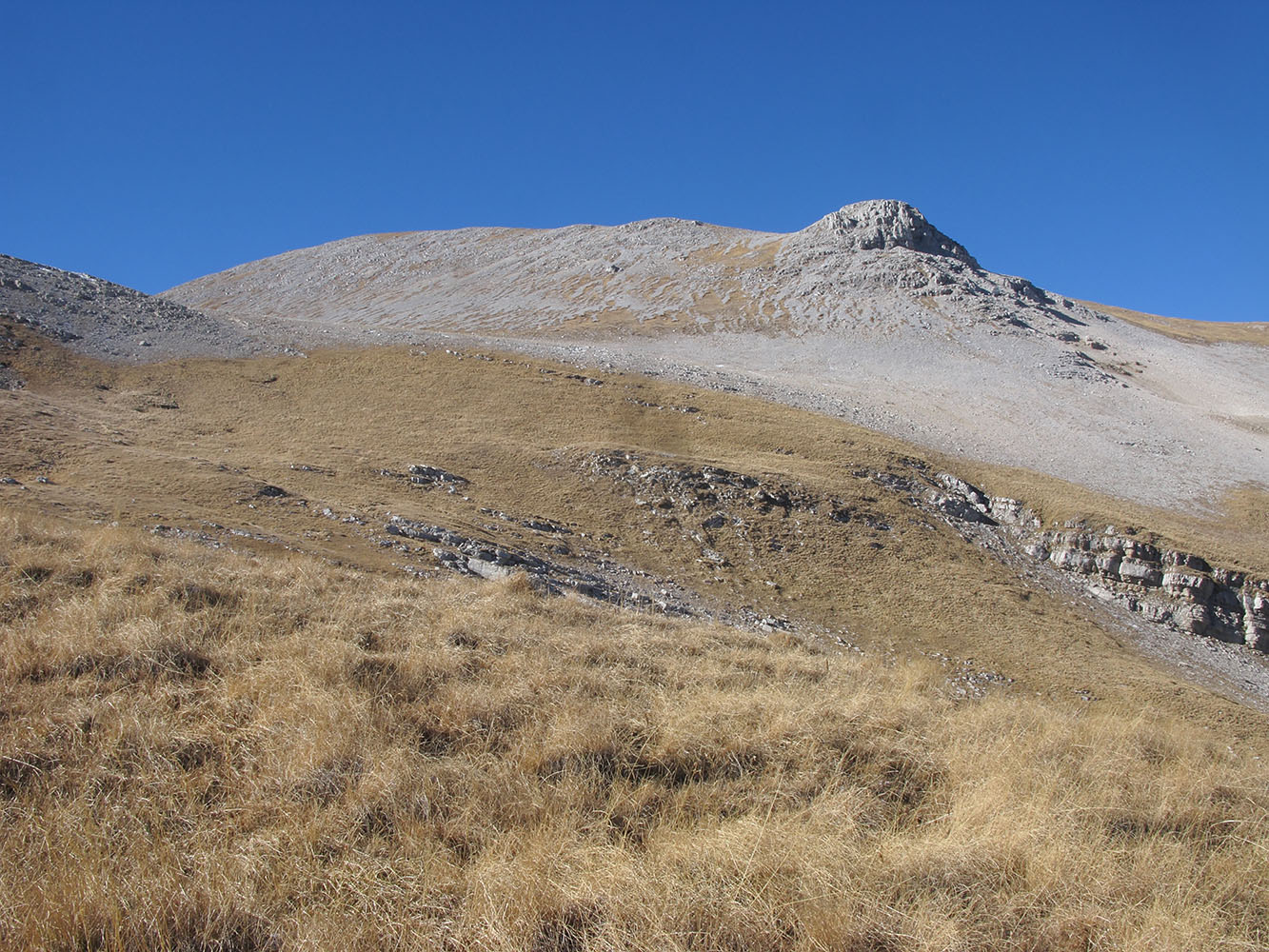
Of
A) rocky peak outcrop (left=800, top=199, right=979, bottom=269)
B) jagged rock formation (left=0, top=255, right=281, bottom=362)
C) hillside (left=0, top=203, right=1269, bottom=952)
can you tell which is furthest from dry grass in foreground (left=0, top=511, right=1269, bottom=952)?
rocky peak outcrop (left=800, top=199, right=979, bottom=269)

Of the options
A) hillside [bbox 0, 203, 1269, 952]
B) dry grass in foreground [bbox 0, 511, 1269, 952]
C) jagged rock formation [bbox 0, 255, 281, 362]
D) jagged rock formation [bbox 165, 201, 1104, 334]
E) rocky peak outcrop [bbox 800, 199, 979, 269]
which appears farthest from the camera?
rocky peak outcrop [bbox 800, 199, 979, 269]

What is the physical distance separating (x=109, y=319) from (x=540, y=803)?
4576 cm

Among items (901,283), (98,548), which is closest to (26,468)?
(98,548)

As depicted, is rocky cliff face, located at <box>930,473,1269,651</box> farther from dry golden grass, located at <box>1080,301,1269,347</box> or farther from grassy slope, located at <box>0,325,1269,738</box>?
dry golden grass, located at <box>1080,301,1269,347</box>

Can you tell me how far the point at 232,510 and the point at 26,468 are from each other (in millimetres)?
5682

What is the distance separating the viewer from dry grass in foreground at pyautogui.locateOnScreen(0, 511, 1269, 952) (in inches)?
132

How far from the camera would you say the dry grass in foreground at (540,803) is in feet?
11.0

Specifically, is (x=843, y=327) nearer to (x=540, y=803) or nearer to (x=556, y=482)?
(x=556, y=482)

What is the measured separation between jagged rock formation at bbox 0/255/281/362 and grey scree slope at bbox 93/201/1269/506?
8.40ft

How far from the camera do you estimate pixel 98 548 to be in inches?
333

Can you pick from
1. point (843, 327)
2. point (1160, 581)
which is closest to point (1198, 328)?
point (843, 327)

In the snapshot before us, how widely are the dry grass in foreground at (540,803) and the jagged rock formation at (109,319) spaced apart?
118 feet

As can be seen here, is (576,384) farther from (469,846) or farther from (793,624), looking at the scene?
(469,846)

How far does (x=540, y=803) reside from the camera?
429 centimetres
